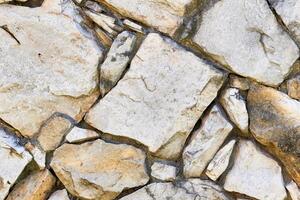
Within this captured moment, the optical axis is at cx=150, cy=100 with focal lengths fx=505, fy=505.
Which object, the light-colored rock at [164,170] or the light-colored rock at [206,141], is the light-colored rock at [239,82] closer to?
the light-colored rock at [206,141]

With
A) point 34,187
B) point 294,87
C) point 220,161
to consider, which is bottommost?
point 34,187

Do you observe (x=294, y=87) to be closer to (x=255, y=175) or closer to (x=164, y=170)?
(x=255, y=175)

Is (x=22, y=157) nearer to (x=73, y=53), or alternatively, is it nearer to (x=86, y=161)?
(x=86, y=161)

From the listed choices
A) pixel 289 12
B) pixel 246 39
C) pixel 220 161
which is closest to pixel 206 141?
pixel 220 161

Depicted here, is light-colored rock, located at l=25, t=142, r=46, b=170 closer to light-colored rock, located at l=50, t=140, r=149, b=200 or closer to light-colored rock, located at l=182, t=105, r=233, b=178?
light-colored rock, located at l=50, t=140, r=149, b=200

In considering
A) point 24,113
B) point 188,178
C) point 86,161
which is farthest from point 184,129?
point 24,113

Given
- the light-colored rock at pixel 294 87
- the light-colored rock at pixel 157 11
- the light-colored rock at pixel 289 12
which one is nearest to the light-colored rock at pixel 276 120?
the light-colored rock at pixel 294 87

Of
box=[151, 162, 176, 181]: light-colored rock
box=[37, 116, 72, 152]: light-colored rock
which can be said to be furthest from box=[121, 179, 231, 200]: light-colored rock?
box=[37, 116, 72, 152]: light-colored rock
